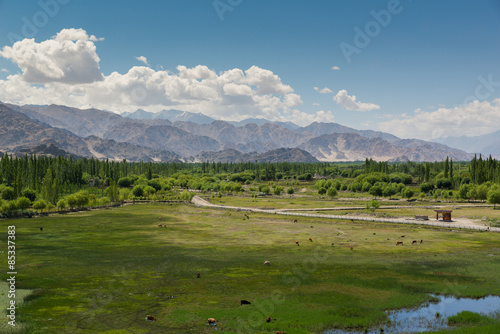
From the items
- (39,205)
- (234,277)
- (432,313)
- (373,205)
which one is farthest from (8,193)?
(432,313)

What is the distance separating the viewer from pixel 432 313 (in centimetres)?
3372

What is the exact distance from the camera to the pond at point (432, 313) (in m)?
30.2

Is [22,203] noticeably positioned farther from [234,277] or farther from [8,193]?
[234,277]

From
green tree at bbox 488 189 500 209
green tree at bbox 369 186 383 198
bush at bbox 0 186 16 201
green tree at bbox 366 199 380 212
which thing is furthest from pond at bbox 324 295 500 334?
green tree at bbox 369 186 383 198

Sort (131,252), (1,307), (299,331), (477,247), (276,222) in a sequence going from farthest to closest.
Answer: (276,222)
(477,247)
(131,252)
(1,307)
(299,331)

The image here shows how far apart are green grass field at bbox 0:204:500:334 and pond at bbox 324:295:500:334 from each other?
130 cm

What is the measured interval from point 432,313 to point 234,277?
21.7 meters

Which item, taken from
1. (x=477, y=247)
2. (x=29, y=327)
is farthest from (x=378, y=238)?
(x=29, y=327)

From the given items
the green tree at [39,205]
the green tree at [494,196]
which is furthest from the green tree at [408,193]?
the green tree at [39,205]

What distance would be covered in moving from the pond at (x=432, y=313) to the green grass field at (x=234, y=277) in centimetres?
130

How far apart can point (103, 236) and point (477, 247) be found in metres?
72.4

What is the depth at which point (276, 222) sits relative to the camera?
101 meters

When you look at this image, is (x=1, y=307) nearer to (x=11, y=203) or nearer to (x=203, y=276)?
(x=203, y=276)

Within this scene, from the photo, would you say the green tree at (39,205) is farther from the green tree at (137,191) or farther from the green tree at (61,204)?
the green tree at (137,191)
